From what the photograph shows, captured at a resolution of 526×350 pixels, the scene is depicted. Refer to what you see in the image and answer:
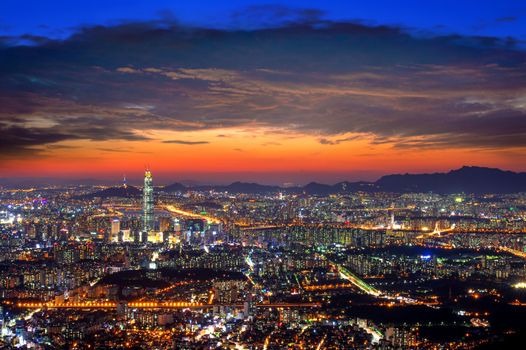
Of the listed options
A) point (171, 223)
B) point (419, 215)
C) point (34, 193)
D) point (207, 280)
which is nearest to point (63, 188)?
point (34, 193)

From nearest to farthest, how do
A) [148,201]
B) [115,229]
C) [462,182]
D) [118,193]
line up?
[115,229]
[148,201]
[118,193]
[462,182]

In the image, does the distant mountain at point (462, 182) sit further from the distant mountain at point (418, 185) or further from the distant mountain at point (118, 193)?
the distant mountain at point (118, 193)

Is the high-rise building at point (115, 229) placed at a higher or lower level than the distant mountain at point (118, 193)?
lower

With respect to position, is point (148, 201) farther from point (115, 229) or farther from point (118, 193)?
point (115, 229)

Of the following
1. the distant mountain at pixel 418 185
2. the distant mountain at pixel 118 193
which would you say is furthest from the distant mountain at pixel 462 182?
the distant mountain at pixel 118 193

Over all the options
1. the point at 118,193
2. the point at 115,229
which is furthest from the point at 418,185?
the point at 115,229

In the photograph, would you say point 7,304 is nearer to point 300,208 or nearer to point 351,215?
point 351,215
